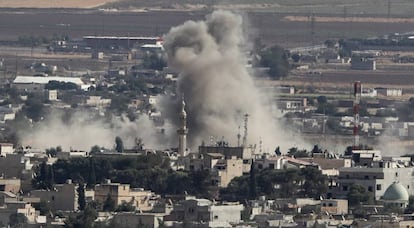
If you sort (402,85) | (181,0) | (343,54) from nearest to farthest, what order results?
1. (402,85)
2. (343,54)
3. (181,0)

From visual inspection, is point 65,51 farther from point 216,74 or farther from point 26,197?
point 26,197

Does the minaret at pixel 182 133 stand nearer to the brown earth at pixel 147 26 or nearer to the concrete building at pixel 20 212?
the concrete building at pixel 20 212

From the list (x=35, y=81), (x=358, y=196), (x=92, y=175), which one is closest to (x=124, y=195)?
(x=92, y=175)

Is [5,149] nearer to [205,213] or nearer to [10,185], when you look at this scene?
[10,185]

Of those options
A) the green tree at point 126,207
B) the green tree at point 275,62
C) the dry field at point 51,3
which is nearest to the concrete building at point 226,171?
the green tree at point 126,207

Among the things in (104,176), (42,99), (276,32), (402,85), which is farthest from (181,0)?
(104,176)
